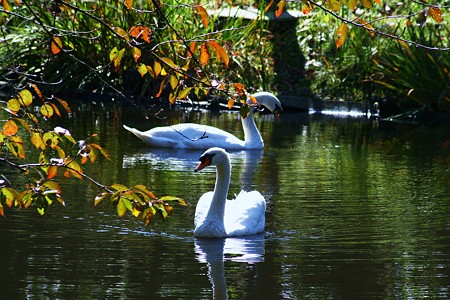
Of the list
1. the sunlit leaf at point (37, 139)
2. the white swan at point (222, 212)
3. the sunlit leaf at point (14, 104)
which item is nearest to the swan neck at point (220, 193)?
the white swan at point (222, 212)

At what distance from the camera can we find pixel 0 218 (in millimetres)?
9570

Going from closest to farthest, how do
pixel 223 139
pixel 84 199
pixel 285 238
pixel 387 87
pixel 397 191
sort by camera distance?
pixel 285 238
pixel 84 199
pixel 397 191
pixel 223 139
pixel 387 87

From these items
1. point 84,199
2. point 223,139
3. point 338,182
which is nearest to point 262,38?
point 223,139

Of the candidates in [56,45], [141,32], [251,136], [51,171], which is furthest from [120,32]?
[251,136]

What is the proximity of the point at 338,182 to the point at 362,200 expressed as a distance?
1172mm

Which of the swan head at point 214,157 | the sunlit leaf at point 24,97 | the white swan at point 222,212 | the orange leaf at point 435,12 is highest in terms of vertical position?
the orange leaf at point 435,12

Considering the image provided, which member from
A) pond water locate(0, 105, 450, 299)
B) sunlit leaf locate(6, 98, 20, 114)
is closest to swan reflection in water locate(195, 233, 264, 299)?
pond water locate(0, 105, 450, 299)

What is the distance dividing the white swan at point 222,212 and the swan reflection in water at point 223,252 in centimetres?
8

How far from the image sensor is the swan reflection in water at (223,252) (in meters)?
7.78

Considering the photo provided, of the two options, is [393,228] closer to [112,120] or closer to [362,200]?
[362,200]

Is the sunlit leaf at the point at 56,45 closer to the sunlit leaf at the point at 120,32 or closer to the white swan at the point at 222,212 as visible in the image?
the sunlit leaf at the point at 120,32

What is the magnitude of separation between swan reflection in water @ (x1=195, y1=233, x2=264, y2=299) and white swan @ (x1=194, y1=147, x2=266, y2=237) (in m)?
0.08

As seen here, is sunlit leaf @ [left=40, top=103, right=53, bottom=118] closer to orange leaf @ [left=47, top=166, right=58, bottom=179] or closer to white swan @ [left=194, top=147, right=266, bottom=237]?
orange leaf @ [left=47, top=166, right=58, bottom=179]

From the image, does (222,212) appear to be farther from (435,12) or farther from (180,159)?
(180,159)
